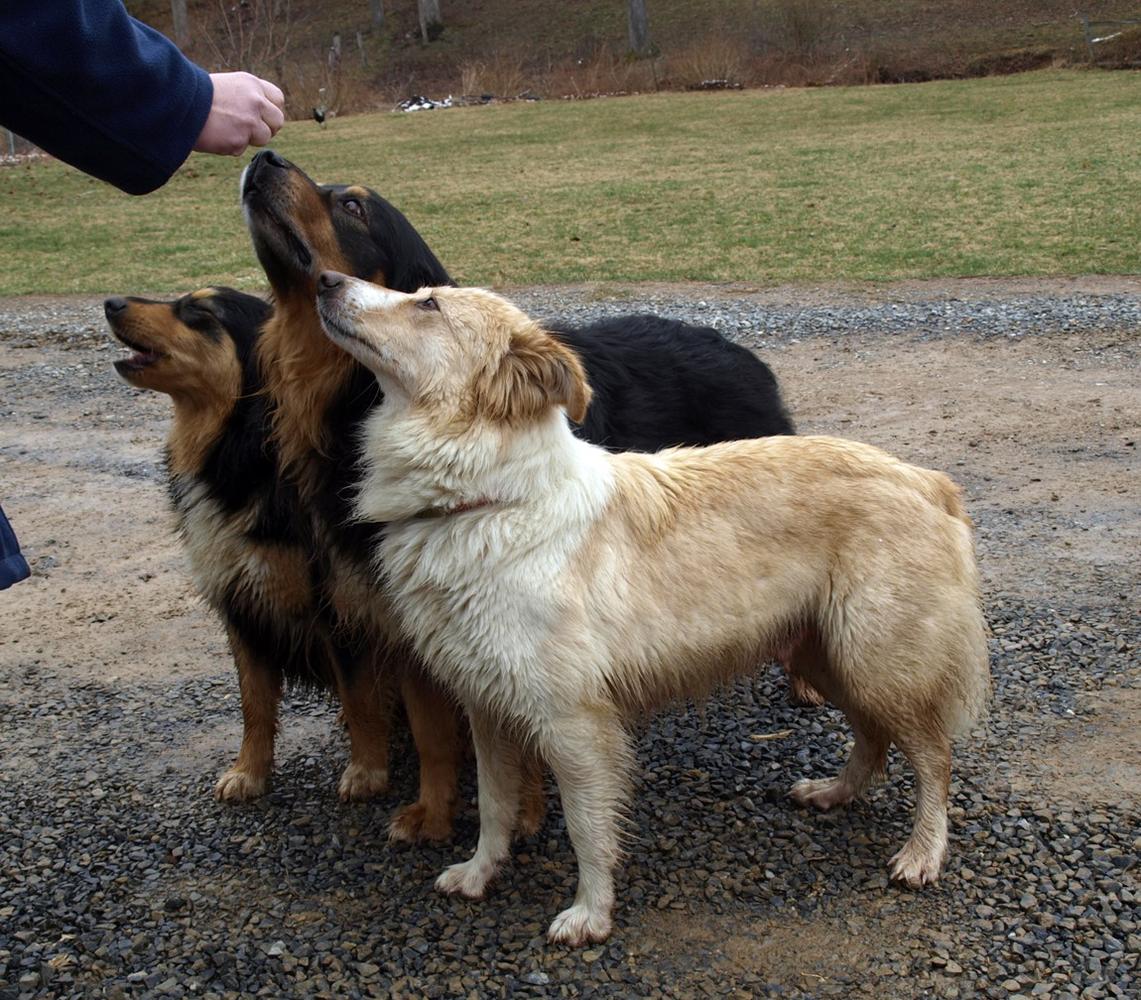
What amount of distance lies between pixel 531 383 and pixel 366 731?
162cm

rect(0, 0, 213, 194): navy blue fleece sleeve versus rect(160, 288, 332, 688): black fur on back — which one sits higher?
rect(0, 0, 213, 194): navy blue fleece sleeve

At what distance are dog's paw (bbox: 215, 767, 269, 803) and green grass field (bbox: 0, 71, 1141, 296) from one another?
9.91m

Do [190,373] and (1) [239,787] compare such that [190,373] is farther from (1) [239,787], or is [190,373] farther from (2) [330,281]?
(1) [239,787]

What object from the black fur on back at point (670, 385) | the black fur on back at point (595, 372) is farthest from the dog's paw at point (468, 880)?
the black fur on back at point (670, 385)

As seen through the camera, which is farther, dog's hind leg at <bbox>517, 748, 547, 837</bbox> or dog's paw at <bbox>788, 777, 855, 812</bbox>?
dog's paw at <bbox>788, 777, 855, 812</bbox>

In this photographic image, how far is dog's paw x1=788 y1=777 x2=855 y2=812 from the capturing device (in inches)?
160

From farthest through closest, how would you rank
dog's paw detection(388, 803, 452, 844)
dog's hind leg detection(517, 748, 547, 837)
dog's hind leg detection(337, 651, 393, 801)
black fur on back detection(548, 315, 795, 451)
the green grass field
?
1. the green grass field
2. black fur on back detection(548, 315, 795, 451)
3. dog's hind leg detection(337, 651, 393, 801)
4. dog's paw detection(388, 803, 452, 844)
5. dog's hind leg detection(517, 748, 547, 837)

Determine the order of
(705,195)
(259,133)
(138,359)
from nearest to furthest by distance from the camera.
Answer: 1. (259,133)
2. (138,359)
3. (705,195)

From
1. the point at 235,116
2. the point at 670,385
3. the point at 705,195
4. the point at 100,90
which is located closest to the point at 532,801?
the point at 670,385

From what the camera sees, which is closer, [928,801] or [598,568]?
[598,568]

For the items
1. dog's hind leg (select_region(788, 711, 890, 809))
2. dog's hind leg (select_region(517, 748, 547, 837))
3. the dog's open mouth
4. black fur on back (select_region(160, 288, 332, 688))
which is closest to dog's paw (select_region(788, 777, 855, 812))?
dog's hind leg (select_region(788, 711, 890, 809))

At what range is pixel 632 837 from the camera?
3.73 meters

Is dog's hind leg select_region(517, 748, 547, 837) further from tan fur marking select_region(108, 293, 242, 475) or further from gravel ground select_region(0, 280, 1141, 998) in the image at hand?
tan fur marking select_region(108, 293, 242, 475)

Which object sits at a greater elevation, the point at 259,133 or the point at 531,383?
the point at 259,133
